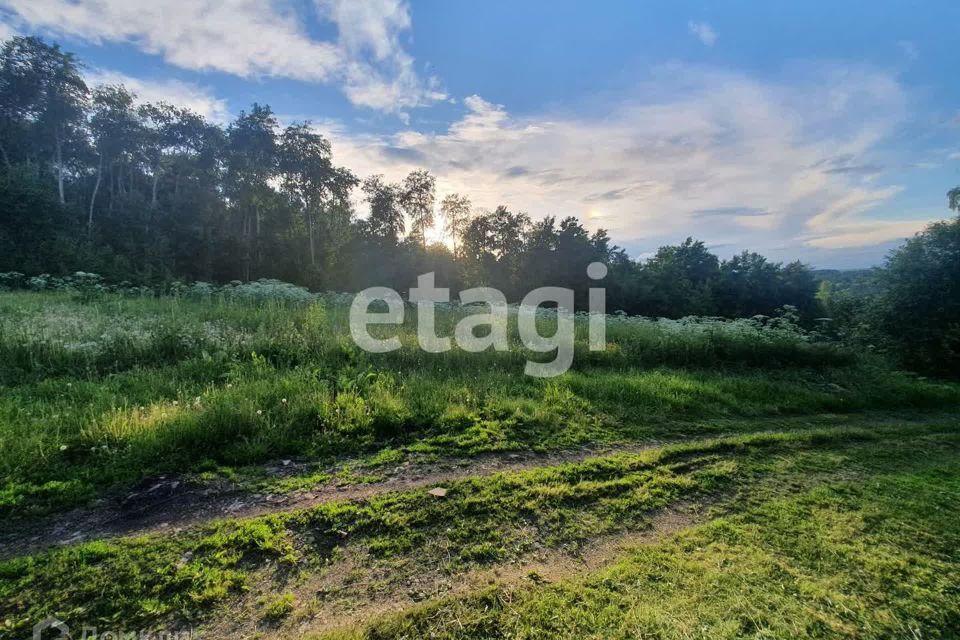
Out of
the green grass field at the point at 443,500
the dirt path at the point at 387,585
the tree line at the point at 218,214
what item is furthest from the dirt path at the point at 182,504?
the tree line at the point at 218,214

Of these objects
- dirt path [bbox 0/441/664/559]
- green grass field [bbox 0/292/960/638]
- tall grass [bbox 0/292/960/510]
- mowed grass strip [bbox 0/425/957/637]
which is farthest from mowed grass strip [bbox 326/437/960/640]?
tall grass [bbox 0/292/960/510]

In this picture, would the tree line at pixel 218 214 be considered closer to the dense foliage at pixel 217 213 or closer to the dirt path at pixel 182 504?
the dense foliage at pixel 217 213

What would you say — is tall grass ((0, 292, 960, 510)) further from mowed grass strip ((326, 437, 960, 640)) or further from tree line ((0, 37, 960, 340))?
tree line ((0, 37, 960, 340))

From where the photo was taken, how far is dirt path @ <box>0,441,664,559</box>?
8.98ft

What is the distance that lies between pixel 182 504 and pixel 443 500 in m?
2.24

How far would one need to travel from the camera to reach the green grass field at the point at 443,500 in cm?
228

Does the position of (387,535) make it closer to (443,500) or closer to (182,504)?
(443,500)

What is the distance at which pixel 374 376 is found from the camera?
19.9 feet

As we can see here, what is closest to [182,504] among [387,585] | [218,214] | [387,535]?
[387,535]

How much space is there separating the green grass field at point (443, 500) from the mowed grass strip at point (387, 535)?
18 millimetres

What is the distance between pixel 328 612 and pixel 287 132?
36.2m

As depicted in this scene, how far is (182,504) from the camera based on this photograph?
10.3 feet

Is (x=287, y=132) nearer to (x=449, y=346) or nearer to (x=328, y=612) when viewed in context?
(x=449, y=346)

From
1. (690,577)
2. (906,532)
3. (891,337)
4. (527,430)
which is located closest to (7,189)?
(527,430)
